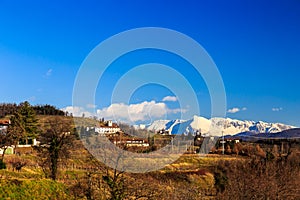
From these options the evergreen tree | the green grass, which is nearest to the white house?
the evergreen tree

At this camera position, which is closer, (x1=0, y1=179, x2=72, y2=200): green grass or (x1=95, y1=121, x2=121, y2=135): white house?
(x1=0, y1=179, x2=72, y2=200): green grass

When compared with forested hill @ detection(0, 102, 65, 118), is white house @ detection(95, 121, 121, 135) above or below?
below

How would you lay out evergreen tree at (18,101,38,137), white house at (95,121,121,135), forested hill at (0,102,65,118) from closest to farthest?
white house at (95,121,121,135)
evergreen tree at (18,101,38,137)
forested hill at (0,102,65,118)

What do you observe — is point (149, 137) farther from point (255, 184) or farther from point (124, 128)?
point (255, 184)

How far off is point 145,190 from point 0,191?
9.46 metres

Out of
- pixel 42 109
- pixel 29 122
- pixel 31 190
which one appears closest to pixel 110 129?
pixel 29 122

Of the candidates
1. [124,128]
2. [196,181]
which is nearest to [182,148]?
[196,181]

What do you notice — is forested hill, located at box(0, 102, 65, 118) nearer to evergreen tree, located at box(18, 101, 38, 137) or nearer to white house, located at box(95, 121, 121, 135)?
evergreen tree, located at box(18, 101, 38, 137)

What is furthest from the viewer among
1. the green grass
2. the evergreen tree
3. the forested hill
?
→ the forested hill

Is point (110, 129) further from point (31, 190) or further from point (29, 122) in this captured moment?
point (31, 190)

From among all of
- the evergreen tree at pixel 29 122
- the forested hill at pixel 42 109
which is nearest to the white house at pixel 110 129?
the evergreen tree at pixel 29 122

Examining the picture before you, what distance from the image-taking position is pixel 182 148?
271 ft

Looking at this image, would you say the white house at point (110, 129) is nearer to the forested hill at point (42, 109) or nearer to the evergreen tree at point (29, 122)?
the evergreen tree at point (29, 122)

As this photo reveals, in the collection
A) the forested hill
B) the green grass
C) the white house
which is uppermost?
the forested hill
